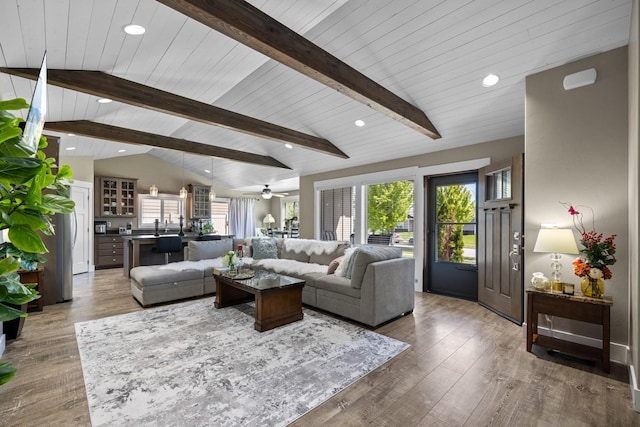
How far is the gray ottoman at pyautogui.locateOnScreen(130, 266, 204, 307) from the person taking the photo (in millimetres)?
4273

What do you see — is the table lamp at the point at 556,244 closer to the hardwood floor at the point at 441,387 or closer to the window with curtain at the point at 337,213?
the hardwood floor at the point at 441,387

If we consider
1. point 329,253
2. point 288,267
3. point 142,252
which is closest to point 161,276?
point 288,267

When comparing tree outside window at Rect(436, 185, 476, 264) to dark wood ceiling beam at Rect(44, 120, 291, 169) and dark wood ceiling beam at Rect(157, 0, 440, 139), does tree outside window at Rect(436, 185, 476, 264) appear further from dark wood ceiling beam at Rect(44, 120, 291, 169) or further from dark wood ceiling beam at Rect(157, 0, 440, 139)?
dark wood ceiling beam at Rect(44, 120, 291, 169)

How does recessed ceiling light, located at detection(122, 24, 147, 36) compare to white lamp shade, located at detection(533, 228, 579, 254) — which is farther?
white lamp shade, located at detection(533, 228, 579, 254)

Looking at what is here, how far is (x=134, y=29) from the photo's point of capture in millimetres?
2385

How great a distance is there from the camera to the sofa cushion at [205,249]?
558 centimetres

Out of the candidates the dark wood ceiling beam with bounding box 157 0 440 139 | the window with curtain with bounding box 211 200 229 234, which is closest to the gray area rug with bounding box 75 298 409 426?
the dark wood ceiling beam with bounding box 157 0 440 139

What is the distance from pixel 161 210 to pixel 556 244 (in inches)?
370

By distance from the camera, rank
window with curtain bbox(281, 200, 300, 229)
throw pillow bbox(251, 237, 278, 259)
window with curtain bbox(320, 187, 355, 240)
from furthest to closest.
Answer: window with curtain bbox(281, 200, 300, 229)
window with curtain bbox(320, 187, 355, 240)
throw pillow bbox(251, 237, 278, 259)

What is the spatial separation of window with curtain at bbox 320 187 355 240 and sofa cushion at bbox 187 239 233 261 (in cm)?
227

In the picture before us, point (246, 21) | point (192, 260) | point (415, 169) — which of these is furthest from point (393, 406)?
point (192, 260)

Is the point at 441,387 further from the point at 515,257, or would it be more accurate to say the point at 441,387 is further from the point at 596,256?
the point at 515,257

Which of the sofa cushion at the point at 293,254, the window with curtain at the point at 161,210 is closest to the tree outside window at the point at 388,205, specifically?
the sofa cushion at the point at 293,254

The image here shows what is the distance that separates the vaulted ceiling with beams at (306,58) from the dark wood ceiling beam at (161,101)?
0.01m
